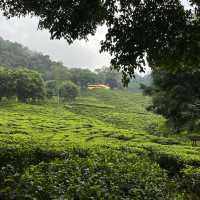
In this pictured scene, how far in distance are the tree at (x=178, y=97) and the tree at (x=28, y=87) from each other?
6608cm

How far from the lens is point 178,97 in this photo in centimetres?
3148

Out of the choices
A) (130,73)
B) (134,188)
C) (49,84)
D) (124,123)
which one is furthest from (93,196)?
A: (49,84)

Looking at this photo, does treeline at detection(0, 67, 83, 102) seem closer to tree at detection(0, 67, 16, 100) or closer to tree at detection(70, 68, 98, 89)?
tree at detection(0, 67, 16, 100)

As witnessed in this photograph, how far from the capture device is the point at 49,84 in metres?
132

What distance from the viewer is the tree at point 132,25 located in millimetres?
13008

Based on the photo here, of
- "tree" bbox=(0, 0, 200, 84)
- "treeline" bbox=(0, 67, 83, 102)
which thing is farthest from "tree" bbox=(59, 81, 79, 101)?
"tree" bbox=(0, 0, 200, 84)

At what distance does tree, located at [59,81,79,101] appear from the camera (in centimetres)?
11981

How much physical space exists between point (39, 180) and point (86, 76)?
13982 centimetres

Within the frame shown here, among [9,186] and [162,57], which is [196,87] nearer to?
[162,57]

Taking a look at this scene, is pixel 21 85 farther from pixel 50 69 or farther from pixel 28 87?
pixel 50 69

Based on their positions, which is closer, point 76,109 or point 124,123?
point 124,123

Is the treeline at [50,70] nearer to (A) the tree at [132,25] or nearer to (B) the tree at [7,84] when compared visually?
(B) the tree at [7,84]

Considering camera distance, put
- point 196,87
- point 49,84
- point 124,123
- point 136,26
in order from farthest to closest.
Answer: point 49,84 < point 124,123 < point 196,87 < point 136,26

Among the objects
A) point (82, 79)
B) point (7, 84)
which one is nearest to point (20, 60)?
point (82, 79)
